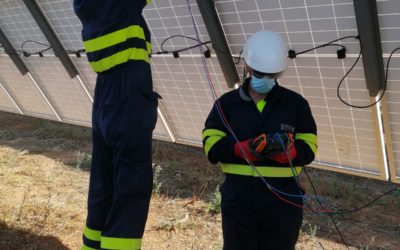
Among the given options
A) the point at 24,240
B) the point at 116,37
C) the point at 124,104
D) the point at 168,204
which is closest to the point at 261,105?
the point at 124,104

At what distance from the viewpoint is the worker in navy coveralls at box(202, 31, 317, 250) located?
2.80m

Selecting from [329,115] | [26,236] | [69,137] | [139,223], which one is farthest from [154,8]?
[69,137]

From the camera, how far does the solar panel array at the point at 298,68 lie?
4.12 metres

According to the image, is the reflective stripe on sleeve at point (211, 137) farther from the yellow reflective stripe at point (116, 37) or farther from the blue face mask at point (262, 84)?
the yellow reflective stripe at point (116, 37)

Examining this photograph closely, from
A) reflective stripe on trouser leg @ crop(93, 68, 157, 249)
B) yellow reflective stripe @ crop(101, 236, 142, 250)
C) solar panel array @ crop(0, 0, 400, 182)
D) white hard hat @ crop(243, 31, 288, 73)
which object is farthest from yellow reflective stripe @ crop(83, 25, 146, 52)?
solar panel array @ crop(0, 0, 400, 182)

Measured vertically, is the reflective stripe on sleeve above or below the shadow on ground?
above

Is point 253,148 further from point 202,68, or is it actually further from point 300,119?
point 202,68

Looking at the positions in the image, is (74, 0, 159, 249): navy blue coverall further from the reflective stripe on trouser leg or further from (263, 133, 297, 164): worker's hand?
(263, 133, 297, 164): worker's hand

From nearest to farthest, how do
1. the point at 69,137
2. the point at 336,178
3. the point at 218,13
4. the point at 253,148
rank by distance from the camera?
the point at 253,148 < the point at 218,13 < the point at 336,178 < the point at 69,137

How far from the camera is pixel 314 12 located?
411 centimetres

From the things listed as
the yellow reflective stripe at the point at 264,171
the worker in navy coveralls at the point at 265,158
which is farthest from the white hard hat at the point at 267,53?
the yellow reflective stripe at the point at 264,171

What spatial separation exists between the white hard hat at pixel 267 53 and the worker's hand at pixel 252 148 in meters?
0.49

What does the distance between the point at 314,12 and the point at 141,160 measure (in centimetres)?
235

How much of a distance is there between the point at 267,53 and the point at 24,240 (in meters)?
2.88
